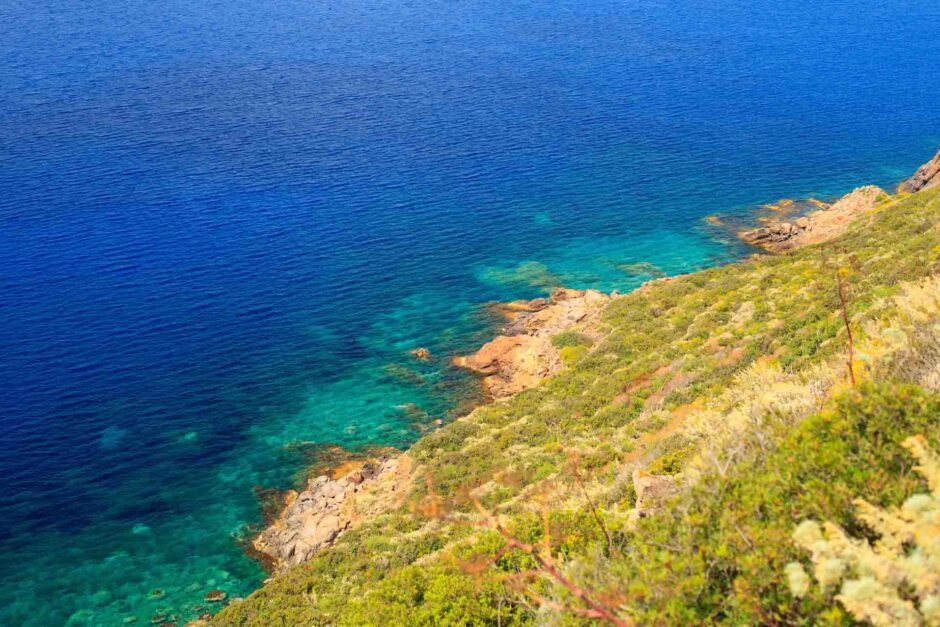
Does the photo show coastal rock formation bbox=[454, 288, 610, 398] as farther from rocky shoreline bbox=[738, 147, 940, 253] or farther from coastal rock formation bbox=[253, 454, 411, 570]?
rocky shoreline bbox=[738, 147, 940, 253]

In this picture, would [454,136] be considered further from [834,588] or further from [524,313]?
[834,588]

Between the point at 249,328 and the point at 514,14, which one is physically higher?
the point at 514,14

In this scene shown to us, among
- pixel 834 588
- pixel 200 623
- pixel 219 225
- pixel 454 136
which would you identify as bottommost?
pixel 200 623

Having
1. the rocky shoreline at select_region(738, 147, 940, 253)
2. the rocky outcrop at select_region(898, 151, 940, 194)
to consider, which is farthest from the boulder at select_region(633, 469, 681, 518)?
the rocky outcrop at select_region(898, 151, 940, 194)

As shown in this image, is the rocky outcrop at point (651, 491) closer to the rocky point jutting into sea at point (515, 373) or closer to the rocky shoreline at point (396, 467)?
the rocky point jutting into sea at point (515, 373)

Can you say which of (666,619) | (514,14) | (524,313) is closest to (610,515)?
(666,619)

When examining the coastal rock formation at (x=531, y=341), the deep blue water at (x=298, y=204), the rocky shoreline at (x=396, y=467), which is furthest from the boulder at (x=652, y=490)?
the coastal rock formation at (x=531, y=341)
